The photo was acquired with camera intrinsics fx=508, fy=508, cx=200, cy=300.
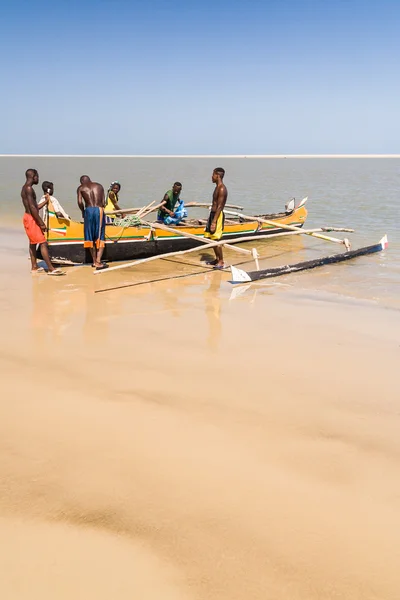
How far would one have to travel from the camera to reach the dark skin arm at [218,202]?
9.05 m

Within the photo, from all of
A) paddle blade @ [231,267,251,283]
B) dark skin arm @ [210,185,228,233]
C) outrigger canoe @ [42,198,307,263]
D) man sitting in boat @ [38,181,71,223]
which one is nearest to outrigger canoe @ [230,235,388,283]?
paddle blade @ [231,267,251,283]

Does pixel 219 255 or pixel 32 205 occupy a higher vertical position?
pixel 32 205

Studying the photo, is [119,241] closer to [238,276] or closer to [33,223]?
[33,223]

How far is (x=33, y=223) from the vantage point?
864 centimetres

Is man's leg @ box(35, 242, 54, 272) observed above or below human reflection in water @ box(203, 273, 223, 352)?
above

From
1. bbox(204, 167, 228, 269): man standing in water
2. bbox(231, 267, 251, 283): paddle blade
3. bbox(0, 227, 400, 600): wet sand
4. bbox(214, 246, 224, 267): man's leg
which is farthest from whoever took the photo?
bbox(214, 246, 224, 267): man's leg

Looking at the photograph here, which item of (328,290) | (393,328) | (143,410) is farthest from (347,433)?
(328,290)

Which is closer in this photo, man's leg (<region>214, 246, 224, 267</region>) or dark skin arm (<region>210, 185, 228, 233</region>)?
dark skin arm (<region>210, 185, 228, 233</region>)

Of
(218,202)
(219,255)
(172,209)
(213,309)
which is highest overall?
(218,202)

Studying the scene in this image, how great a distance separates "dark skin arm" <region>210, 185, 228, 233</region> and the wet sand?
3704mm

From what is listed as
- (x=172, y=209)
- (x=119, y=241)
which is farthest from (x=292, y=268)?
(x=119, y=241)

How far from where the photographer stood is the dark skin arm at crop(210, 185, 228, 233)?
9.05 metres

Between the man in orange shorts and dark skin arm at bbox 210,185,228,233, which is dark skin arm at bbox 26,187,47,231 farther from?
dark skin arm at bbox 210,185,228,233

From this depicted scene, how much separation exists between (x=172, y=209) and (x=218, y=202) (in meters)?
2.07
